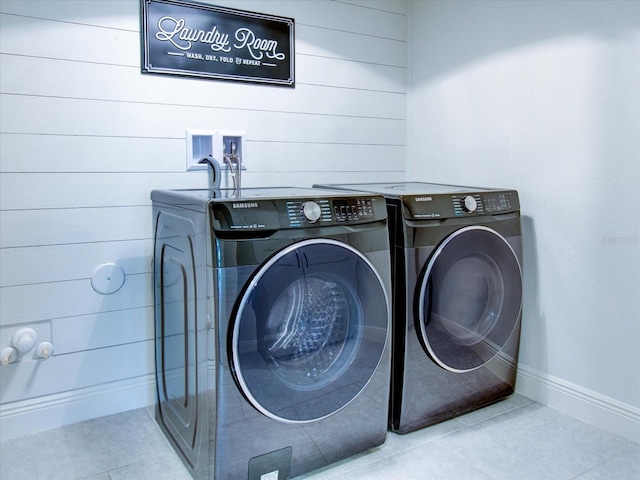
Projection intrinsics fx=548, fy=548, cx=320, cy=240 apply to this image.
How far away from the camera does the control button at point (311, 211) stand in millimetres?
1633

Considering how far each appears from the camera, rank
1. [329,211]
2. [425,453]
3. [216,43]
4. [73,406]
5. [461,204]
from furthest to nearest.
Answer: [216,43]
[73,406]
[461,204]
[425,453]
[329,211]

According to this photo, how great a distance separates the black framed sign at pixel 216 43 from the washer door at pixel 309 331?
3.35ft

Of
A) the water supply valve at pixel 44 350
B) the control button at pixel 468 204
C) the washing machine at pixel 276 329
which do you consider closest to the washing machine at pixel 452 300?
the control button at pixel 468 204

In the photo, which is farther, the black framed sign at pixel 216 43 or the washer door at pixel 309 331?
the black framed sign at pixel 216 43

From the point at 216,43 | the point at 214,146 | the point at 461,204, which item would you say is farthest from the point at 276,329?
the point at 216,43

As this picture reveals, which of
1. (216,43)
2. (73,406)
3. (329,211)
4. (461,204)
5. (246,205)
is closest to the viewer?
(246,205)

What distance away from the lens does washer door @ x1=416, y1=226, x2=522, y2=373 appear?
1960 millimetres

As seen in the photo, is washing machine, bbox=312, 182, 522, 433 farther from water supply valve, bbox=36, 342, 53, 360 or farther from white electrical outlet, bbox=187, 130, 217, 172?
water supply valve, bbox=36, 342, 53, 360

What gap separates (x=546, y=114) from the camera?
2.17 m

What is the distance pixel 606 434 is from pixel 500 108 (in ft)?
4.45

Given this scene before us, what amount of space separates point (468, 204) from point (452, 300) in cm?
36

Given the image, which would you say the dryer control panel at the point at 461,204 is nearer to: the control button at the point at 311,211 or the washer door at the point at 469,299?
the washer door at the point at 469,299

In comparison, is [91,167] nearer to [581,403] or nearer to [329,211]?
[329,211]

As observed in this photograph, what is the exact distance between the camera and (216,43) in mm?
Answer: 2221
